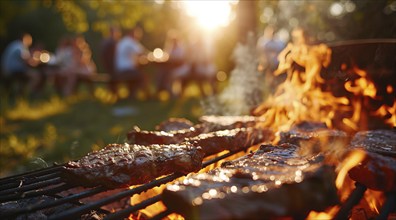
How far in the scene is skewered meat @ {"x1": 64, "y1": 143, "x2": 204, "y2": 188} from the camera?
206 cm

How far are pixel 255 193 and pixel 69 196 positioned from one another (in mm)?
926

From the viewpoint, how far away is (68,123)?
32.3 ft

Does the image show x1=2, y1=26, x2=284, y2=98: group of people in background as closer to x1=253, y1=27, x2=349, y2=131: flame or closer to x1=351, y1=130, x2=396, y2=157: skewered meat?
x1=253, y1=27, x2=349, y2=131: flame

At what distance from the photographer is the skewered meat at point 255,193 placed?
1436 millimetres

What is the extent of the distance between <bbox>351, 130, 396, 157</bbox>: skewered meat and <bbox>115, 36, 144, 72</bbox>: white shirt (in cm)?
974

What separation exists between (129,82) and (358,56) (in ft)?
31.9

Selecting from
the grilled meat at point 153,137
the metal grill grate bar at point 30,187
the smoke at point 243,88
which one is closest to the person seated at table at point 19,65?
the smoke at point 243,88

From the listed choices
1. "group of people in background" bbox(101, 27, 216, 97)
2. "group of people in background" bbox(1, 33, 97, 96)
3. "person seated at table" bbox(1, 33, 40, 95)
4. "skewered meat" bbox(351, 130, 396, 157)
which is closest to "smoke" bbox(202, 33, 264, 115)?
"skewered meat" bbox(351, 130, 396, 157)

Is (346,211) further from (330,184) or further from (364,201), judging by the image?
(364,201)

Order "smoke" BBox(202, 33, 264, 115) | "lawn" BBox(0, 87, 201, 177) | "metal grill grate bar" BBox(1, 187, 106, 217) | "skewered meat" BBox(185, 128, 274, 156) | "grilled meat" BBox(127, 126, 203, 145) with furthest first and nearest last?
"lawn" BBox(0, 87, 201, 177)
"smoke" BBox(202, 33, 264, 115)
"grilled meat" BBox(127, 126, 203, 145)
"skewered meat" BBox(185, 128, 274, 156)
"metal grill grate bar" BBox(1, 187, 106, 217)

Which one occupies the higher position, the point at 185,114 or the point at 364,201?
the point at 364,201

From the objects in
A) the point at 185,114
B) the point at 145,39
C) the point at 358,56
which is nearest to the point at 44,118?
the point at 185,114

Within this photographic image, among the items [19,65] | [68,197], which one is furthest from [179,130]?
[19,65]

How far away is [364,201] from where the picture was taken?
2469 mm
